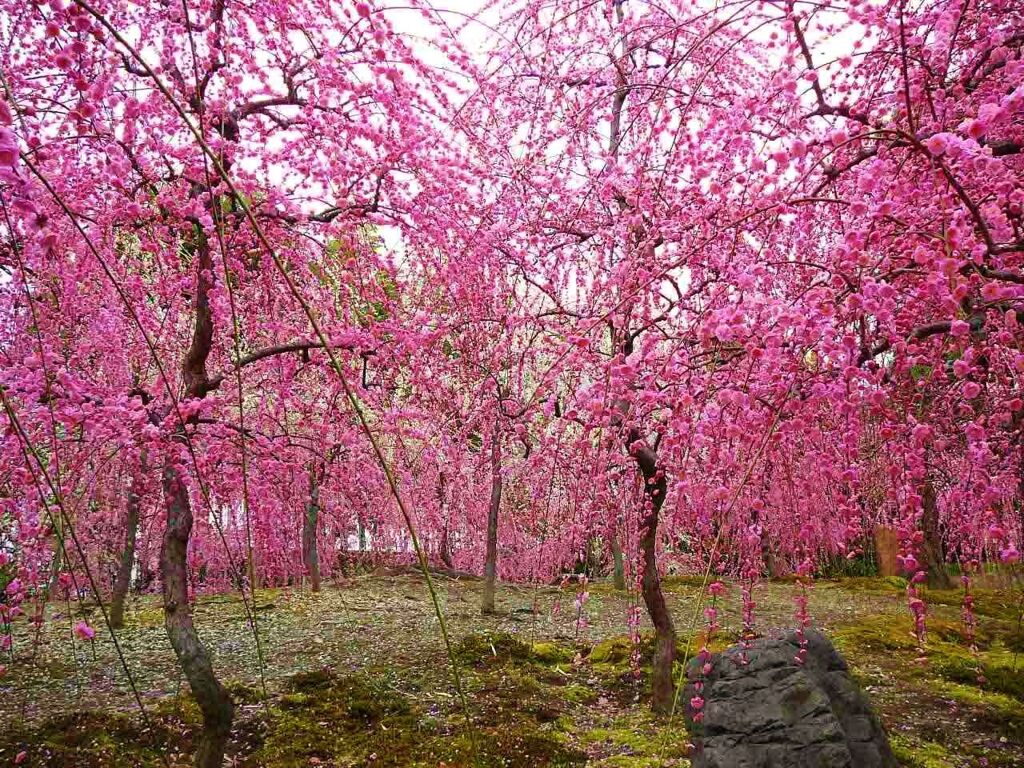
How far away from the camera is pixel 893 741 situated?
384 centimetres

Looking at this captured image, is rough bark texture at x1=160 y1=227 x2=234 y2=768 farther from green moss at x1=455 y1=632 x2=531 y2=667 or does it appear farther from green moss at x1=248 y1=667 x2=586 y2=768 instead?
green moss at x1=455 y1=632 x2=531 y2=667

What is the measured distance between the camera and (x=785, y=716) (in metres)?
3.12

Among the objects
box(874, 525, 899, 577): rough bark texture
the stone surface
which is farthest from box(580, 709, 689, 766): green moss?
box(874, 525, 899, 577): rough bark texture

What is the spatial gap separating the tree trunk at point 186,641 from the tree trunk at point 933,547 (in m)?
7.52

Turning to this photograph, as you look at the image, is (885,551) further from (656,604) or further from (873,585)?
(656,604)

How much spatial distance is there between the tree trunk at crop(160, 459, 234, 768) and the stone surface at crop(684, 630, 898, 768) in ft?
7.65

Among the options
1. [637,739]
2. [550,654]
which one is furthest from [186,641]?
[550,654]

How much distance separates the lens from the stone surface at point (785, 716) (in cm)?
301

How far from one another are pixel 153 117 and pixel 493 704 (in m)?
4.08

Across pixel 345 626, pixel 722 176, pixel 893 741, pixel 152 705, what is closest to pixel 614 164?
pixel 722 176

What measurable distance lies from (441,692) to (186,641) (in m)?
2.14

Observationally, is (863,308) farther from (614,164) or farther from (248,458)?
(248,458)

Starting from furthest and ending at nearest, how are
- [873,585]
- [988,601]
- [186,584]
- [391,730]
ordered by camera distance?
[873,585]
[988,601]
[391,730]
[186,584]

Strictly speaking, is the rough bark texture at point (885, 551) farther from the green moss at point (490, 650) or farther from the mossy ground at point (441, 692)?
the green moss at point (490, 650)
